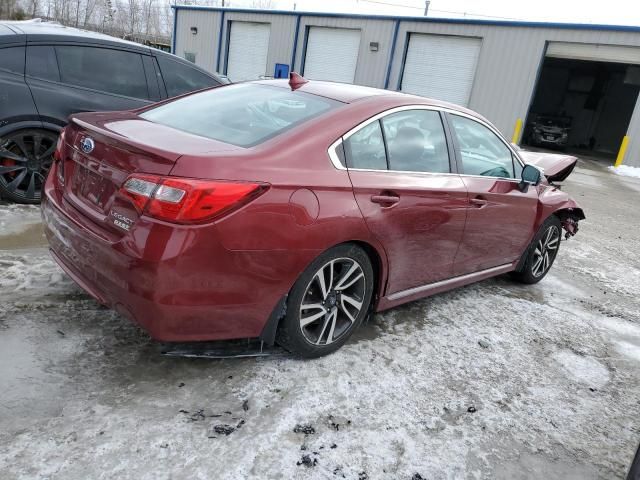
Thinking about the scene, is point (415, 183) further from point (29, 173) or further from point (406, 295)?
point (29, 173)

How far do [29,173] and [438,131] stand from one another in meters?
3.81

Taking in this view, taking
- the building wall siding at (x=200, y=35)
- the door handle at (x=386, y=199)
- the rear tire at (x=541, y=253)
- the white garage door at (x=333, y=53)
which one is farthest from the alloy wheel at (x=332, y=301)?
the building wall siding at (x=200, y=35)

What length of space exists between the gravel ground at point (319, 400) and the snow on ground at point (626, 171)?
15.3 metres

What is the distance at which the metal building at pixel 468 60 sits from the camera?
1855cm

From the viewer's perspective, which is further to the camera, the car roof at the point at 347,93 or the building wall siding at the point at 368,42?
the building wall siding at the point at 368,42

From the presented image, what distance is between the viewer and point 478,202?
3814 millimetres

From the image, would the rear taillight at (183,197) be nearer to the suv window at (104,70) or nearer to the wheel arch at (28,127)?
the wheel arch at (28,127)

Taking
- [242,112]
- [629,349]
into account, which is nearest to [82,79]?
[242,112]

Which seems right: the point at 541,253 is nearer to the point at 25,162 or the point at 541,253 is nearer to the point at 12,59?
the point at 25,162

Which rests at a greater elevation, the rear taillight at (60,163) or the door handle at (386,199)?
the door handle at (386,199)

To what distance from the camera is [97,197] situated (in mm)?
2676

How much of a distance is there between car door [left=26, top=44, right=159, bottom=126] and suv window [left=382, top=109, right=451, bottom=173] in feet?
10.7

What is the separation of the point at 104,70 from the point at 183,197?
3.70m

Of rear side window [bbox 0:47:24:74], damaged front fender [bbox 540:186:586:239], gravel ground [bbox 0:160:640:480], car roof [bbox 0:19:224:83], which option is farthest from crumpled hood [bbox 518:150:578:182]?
rear side window [bbox 0:47:24:74]
